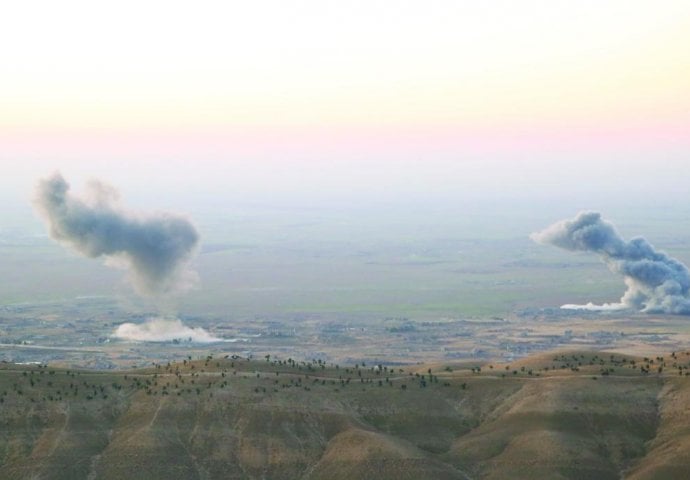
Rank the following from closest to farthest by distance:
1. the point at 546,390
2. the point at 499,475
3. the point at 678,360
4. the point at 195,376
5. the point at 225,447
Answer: the point at 499,475 → the point at 225,447 → the point at 546,390 → the point at 195,376 → the point at 678,360

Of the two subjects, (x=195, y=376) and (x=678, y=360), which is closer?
(x=195, y=376)

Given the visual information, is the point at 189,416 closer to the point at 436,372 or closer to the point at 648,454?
the point at 436,372

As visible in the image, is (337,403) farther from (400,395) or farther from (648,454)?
(648,454)

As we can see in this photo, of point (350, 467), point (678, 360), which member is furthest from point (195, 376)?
point (678, 360)

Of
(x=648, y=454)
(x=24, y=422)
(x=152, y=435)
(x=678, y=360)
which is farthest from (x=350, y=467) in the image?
(x=678, y=360)

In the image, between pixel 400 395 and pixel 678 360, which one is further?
pixel 678 360

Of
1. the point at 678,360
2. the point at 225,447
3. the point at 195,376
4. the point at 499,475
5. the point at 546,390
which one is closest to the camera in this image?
the point at 499,475

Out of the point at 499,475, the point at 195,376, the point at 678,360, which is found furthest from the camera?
the point at 678,360
